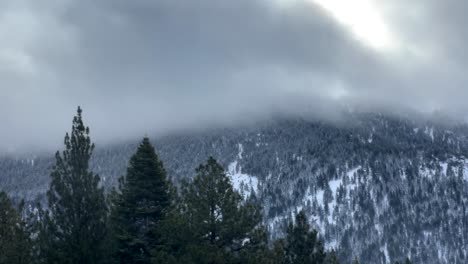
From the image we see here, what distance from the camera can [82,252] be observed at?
35.6 m

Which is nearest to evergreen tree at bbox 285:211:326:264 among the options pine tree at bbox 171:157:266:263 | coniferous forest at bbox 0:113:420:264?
coniferous forest at bbox 0:113:420:264

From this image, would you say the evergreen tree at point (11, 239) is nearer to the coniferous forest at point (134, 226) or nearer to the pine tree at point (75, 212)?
the coniferous forest at point (134, 226)

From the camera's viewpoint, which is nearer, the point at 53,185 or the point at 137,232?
the point at 53,185

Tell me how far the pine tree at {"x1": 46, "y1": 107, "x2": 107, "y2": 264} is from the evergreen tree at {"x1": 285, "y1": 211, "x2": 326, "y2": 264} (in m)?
11.4

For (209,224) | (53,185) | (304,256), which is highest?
(53,185)

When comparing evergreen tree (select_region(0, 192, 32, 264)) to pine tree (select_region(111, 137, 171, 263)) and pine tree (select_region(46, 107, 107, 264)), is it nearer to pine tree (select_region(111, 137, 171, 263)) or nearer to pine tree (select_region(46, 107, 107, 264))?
pine tree (select_region(46, 107, 107, 264))

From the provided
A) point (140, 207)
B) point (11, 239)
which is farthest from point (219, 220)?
point (11, 239)

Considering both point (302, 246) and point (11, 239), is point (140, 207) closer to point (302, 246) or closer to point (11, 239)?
point (11, 239)

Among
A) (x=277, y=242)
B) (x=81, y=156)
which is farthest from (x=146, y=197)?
(x=277, y=242)

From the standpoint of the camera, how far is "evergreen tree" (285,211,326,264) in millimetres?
40438

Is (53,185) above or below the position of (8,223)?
above

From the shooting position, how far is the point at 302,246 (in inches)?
1613

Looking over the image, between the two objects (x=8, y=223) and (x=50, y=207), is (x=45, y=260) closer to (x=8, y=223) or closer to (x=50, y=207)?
(x=50, y=207)

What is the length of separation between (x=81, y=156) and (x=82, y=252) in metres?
5.28
